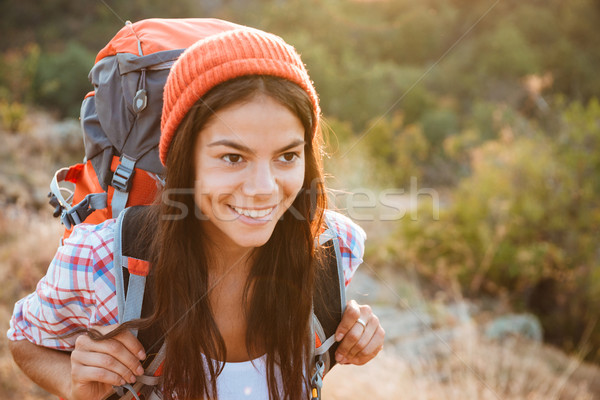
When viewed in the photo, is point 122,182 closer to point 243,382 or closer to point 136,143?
point 136,143

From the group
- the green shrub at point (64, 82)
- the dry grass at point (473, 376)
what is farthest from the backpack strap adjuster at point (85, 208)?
the green shrub at point (64, 82)

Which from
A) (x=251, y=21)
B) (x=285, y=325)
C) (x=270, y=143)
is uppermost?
(x=251, y=21)

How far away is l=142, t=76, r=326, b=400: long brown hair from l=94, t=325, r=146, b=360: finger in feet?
0.18

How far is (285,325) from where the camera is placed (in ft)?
4.87

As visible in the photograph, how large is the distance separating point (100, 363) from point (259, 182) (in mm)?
621

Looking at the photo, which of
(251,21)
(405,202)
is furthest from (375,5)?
(405,202)

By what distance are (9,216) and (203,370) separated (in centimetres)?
411

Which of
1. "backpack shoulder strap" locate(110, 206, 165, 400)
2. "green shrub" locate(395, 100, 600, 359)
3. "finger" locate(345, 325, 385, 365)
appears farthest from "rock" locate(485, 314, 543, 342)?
"backpack shoulder strap" locate(110, 206, 165, 400)

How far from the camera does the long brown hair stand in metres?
1.27

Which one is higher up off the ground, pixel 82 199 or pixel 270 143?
pixel 270 143

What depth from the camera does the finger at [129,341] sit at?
123 centimetres

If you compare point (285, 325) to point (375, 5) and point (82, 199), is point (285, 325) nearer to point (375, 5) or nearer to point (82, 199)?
point (82, 199)

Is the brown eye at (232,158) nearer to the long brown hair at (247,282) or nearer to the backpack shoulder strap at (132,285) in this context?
the long brown hair at (247,282)

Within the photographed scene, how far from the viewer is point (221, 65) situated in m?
1.21
